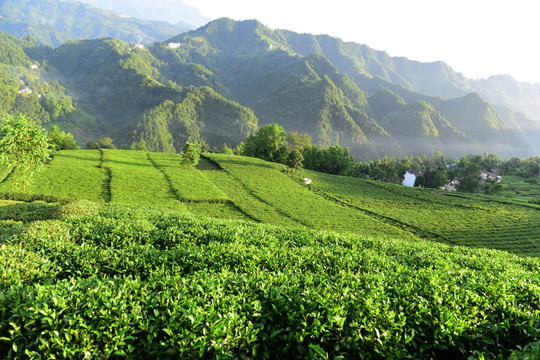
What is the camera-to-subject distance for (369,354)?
208 inches

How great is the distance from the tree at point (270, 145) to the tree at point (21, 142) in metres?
64.4

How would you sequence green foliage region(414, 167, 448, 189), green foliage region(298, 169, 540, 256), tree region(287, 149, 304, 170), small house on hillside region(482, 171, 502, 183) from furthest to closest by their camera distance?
small house on hillside region(482, 171, 502, 183)
green foliage region(414, 167, 448, 189)
tree region(287, 149, 304, 170)
green foliage region(298, 169, 540, 256)

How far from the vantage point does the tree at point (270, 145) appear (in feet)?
295

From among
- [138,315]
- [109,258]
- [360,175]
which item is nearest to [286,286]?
[138,315]

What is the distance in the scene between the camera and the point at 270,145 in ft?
297

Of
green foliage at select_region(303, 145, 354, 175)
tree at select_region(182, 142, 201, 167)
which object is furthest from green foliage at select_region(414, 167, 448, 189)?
tree at select_region(182, 142, 201, 167)

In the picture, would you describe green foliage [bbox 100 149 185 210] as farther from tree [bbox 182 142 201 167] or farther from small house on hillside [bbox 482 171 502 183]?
small house on hillside [bbox 482 171 502 183]

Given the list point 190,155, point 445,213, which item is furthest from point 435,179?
point 190,155

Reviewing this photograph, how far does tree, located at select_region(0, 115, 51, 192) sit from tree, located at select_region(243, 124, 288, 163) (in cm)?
6442

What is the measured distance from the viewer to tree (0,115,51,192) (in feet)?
95.9

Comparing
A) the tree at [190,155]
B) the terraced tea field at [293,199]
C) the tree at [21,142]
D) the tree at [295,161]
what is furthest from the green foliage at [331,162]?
the tree at [21,142]

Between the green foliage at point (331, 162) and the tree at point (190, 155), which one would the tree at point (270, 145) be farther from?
the tree at point (190, 155)

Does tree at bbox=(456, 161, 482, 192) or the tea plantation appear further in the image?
tree at bbox=(456, 161, 482, 192)

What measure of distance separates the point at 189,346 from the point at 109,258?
18.8 feet
